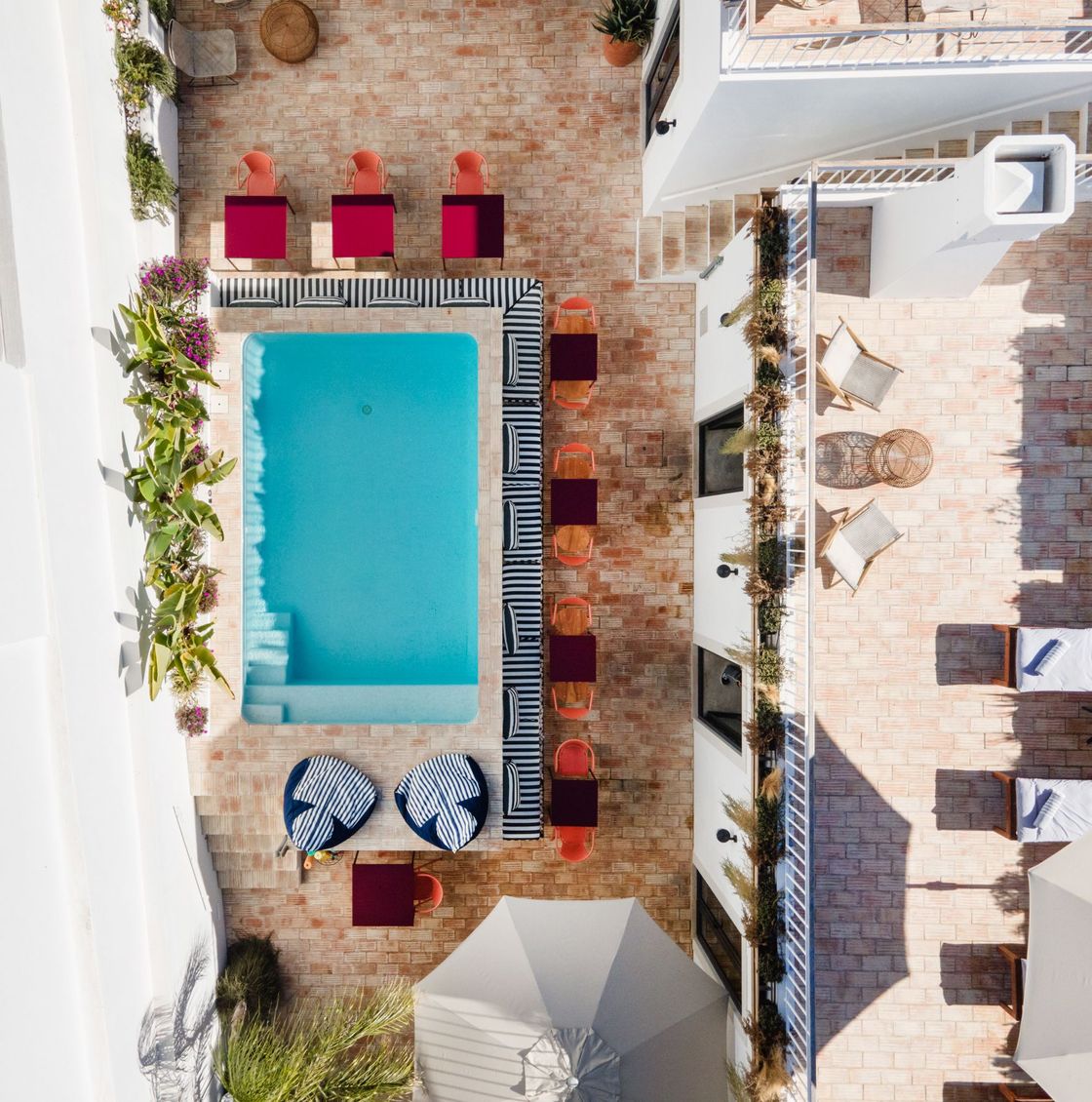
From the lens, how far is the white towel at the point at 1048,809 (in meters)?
7.04

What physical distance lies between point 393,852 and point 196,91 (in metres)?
10.6

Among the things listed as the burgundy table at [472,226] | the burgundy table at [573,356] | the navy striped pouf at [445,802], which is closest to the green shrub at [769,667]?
the navy striped pouf at [445,802]

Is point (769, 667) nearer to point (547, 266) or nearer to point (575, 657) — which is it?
point (575, 657)

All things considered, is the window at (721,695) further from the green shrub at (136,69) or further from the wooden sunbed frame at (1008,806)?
the green shrub at (136,69)

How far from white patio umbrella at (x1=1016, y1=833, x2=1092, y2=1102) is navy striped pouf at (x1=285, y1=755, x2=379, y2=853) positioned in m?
6.96

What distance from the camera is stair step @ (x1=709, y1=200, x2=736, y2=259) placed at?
8.81 m

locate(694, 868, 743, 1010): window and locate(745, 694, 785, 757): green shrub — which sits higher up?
locate(745, 694, 785, 757): green shrub

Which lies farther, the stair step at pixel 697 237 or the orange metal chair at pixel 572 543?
the orange metal chair at pixel 572 543

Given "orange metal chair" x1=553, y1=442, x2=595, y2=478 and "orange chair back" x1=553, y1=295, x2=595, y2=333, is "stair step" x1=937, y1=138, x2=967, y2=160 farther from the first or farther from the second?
"orange metal chair" x1=553, y1=442, x2=595, y2=478

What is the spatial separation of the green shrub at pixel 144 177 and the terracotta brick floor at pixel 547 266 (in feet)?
3.00

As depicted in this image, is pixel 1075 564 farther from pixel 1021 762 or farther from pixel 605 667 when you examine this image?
pixel 605 667

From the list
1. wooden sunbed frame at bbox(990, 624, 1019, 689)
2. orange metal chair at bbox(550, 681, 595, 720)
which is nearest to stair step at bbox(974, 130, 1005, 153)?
wooden sunbed frame at bbox(990, 624, 1019, 689)

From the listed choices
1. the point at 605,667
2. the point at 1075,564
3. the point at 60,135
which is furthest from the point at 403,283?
the point at 1075,564

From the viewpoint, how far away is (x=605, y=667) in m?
9.76
